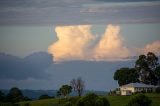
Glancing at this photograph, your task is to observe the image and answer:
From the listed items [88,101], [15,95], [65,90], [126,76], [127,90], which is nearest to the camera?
[88,101]

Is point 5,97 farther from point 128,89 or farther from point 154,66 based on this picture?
point 154,66

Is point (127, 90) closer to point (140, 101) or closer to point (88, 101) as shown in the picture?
point (88, 101)

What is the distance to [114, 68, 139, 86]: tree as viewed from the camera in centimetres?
9671

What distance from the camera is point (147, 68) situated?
99.4 metres

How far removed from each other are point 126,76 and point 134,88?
8.08 m

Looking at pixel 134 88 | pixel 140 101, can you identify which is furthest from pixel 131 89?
pixel 140 101

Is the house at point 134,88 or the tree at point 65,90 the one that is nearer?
the house at point 134,88

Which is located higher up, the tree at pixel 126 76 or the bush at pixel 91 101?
the tree at pixel 126 76

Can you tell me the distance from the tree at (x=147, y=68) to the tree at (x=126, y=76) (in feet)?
3.62

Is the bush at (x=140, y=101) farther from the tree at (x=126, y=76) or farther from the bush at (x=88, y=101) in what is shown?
the tree at (x=126, y=76)

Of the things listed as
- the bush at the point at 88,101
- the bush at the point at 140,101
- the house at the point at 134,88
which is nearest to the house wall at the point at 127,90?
the house at the point at 134,88

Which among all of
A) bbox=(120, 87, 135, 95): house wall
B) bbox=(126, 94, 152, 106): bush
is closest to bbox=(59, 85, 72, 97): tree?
bbox=(120, 87, 135, 95): house wall

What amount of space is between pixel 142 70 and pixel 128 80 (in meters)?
3.18

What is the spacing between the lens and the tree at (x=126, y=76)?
9671 cm
